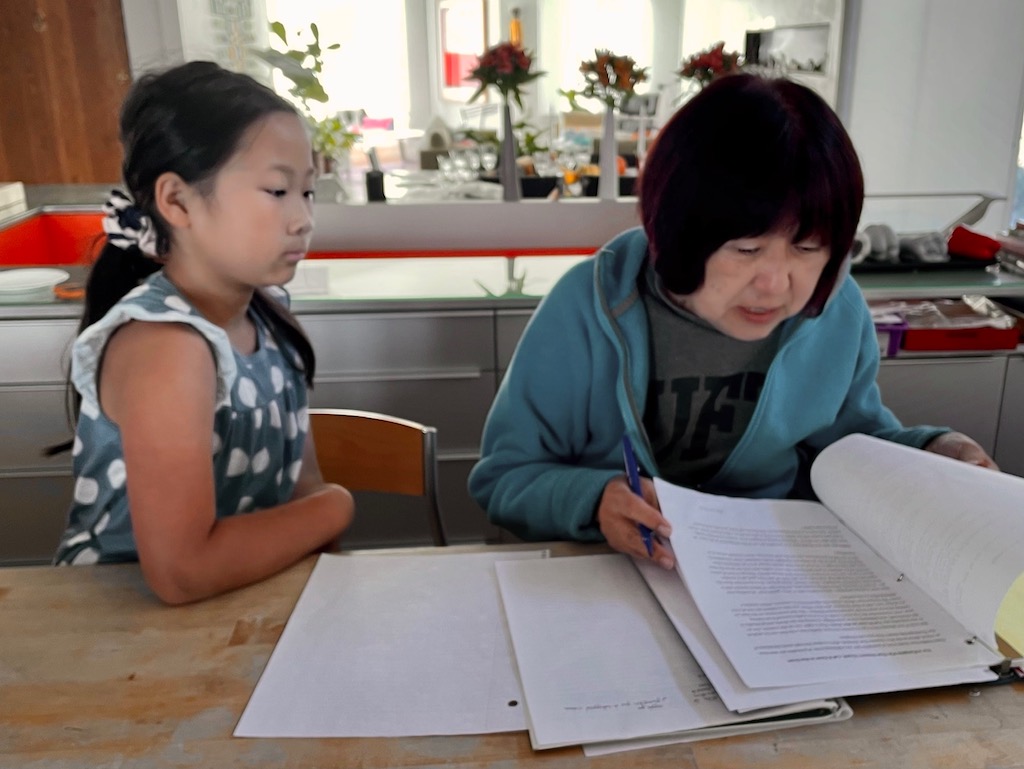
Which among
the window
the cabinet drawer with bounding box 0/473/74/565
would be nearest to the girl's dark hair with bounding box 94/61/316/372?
the cabinet drawer with bounding box 0/473/74/565

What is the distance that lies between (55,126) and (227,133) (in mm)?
4663

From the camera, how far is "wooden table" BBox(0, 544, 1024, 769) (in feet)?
1.89

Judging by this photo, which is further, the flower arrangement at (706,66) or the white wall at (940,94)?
the white wall at (940,94)

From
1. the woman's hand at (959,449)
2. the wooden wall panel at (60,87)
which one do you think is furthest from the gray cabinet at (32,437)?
the wooden wall panel at (60,87)

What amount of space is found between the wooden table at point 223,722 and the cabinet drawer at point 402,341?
3.63ft

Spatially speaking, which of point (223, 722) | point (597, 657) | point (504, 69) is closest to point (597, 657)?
point (597, 657)

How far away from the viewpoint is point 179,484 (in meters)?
0.77

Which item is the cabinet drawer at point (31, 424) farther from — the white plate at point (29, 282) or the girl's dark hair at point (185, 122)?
the girl's dark hair at point (185, 122)

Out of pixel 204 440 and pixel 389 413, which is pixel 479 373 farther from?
pixel 204 440

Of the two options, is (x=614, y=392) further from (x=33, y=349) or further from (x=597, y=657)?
(x=33, y=349)

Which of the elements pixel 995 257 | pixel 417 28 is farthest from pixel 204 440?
pixel 417 28

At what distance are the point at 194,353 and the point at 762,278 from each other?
0.59 metres

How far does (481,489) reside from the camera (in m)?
1.07

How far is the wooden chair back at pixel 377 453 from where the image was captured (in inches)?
47.1
